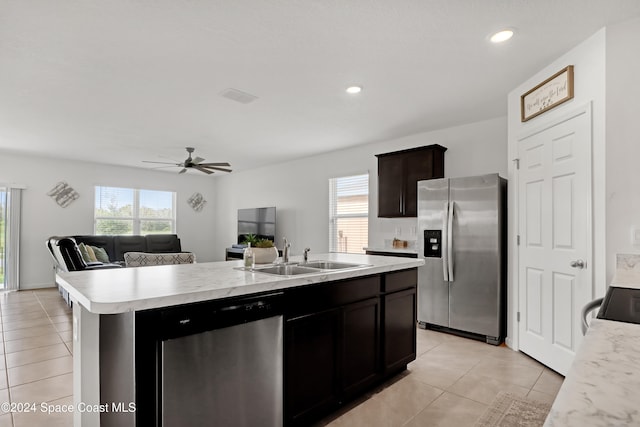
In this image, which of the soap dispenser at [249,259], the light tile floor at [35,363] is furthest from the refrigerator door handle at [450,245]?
the light tile floor at [35,363]

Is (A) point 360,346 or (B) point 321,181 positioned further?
(B) point 321,181

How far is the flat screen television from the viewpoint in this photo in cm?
724

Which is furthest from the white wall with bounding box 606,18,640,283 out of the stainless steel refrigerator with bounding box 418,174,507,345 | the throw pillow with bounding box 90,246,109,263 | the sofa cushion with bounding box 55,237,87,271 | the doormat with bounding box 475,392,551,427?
the throw pillow with bounding box 90,246,109,263

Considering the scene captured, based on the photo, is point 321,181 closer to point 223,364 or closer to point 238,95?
point 238,95

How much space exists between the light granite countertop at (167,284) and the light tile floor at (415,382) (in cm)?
90

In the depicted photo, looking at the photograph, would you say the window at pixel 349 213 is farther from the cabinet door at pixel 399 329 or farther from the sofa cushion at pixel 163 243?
the sofa cushion at pixel 163 243

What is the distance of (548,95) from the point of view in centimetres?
296

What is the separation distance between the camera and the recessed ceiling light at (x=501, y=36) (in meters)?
2.43

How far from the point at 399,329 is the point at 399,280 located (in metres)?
0.38

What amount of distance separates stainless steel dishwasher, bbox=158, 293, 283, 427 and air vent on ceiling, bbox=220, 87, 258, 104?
2370 mm

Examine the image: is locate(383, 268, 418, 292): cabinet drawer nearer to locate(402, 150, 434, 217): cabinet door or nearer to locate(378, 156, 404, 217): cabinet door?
locate(402, 150, 434, 217): cabinet door

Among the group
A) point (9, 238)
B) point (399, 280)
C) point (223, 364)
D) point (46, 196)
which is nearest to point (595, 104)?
point (399, 280)

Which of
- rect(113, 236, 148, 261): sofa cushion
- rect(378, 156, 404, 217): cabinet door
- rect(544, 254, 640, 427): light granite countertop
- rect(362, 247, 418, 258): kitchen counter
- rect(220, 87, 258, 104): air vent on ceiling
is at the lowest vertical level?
rect(113, 236, 148, 261): sofa cushion

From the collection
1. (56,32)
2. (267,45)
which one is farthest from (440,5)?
(56,32)
